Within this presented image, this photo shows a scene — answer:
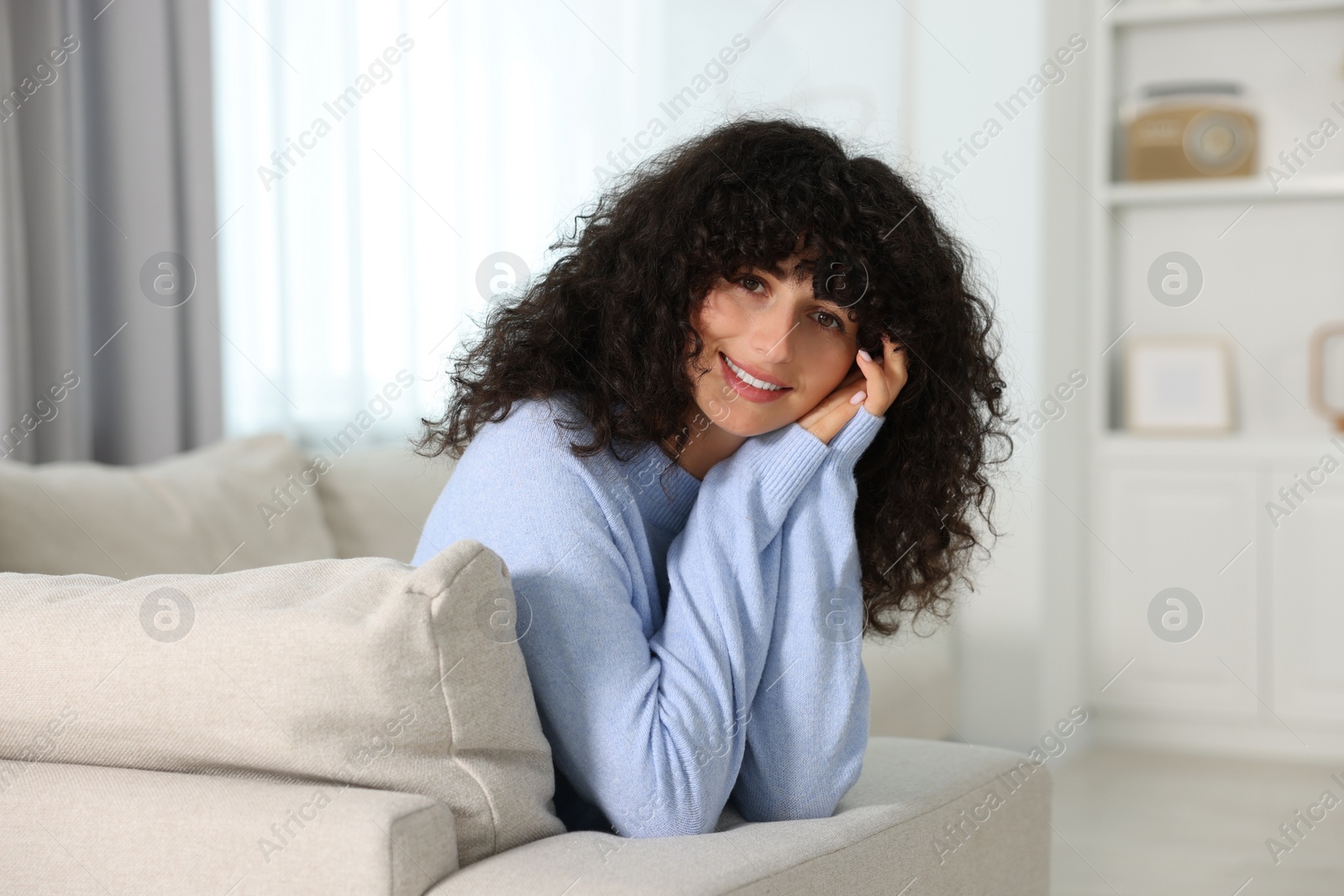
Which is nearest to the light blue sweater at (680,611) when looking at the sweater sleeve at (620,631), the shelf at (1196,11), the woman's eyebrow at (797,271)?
the sweater sleeve at (620,631)

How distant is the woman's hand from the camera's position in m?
1.18

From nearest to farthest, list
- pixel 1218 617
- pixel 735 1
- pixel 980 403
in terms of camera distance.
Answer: pixel 980 403 < pixel 1218 617 < pixel 735 1

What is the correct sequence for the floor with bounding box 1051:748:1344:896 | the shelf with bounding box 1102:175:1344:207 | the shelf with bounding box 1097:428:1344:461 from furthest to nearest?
the shelf with bounding box 1102:175:1344:207 < the shelf with bounding box 1097:428:1344:461 < the floor with bounding box 1051:748:1344:896

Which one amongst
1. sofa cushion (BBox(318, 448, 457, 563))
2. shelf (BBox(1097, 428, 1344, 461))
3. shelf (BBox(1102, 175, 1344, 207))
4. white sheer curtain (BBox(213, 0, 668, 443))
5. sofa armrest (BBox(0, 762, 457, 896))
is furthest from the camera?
shelf (BBox(1102, 175, 1344, 207))

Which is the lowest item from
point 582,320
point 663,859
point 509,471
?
point 663,859

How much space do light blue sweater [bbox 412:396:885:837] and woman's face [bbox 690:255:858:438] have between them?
0.04 metres

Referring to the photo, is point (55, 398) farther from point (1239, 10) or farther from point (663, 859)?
point (1239, 10)

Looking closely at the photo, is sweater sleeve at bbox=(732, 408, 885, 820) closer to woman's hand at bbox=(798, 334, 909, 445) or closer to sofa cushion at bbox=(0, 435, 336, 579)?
woman's hand at bbox=(798, 334, 909, 445)

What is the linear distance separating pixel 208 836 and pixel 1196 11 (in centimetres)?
369

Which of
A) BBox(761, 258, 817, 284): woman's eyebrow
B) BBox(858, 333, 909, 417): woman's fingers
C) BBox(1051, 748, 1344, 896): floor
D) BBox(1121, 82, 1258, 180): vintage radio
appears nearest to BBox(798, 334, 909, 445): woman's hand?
BBox(858, 333, 909, 417): woman's fingers

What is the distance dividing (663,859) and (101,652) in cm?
42

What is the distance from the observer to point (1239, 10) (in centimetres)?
358

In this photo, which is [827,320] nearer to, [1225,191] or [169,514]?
[169,514]

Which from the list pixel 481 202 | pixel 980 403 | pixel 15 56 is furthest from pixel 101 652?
pixel 481 202
